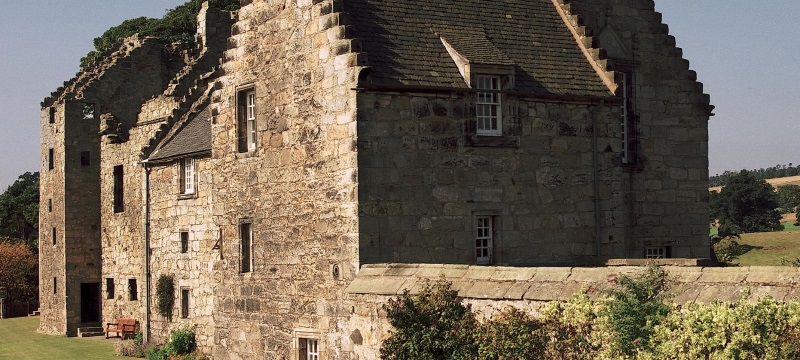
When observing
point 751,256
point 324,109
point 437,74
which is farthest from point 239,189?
point 751,256

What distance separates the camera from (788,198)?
12181 cm

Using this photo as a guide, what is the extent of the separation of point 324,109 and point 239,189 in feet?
14.6

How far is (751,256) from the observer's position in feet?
203

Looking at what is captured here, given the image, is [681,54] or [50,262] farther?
[50,262]

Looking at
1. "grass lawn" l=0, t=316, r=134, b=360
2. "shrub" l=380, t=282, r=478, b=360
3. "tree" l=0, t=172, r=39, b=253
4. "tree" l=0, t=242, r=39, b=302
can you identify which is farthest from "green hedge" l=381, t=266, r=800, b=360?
"tree" l=0, t=172, r=39, b=253

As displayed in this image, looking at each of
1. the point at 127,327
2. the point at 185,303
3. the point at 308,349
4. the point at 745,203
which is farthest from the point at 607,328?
the point at 745,203

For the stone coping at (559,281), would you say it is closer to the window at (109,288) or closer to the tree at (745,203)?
the window at (109,288)

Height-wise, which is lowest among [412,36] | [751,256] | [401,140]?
[751,256]

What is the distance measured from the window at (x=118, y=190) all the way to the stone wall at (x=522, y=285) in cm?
2983

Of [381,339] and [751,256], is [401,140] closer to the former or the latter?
[381,339]

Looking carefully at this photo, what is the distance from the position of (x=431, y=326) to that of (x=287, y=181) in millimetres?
7653

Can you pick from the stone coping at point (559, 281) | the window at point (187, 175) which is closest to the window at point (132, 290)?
the window at point (187, 175)

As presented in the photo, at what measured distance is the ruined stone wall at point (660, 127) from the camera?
93.9 feet

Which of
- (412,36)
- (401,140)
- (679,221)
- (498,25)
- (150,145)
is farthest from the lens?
(150,145)
